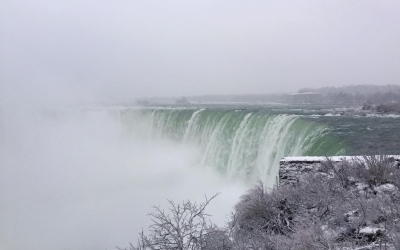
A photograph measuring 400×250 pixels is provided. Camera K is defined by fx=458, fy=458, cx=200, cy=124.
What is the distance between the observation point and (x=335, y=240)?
5188 millimetres

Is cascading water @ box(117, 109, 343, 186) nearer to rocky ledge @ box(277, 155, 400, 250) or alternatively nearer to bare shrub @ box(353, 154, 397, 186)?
rocky ledge @ box(277, 155, 400, 250)

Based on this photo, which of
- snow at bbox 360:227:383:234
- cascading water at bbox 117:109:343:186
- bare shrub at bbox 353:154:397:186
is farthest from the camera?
cascading water at bbox 117:109:343:186

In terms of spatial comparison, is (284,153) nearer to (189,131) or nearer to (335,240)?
(335,240)

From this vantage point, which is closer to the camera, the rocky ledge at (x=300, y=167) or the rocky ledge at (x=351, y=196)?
the rocky ledge at (x=351, y=196)

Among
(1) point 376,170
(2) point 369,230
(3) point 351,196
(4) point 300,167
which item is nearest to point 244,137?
(4) point 300,167

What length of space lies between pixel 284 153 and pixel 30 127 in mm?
34758

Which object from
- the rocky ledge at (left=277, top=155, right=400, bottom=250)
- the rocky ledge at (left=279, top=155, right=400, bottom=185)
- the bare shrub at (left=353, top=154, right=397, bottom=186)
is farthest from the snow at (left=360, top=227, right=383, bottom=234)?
the rocky ledge at (left=279, top=155, right=400, bottom=185)

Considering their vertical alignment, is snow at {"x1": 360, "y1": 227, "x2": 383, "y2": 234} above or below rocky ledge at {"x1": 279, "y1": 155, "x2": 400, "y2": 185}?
below

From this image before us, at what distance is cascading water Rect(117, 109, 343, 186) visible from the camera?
14.7m

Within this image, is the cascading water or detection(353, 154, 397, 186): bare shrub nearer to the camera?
detection(353, 154, 397, 186): bare shrub

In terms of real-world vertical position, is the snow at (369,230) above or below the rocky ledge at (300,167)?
below

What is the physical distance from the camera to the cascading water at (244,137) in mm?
14742

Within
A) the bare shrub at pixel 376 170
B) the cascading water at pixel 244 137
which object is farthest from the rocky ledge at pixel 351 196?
the cascading water at pixel 244 137

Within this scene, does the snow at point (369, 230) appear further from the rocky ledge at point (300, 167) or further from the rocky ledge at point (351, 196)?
the rocky ledge at point (300, 167)
